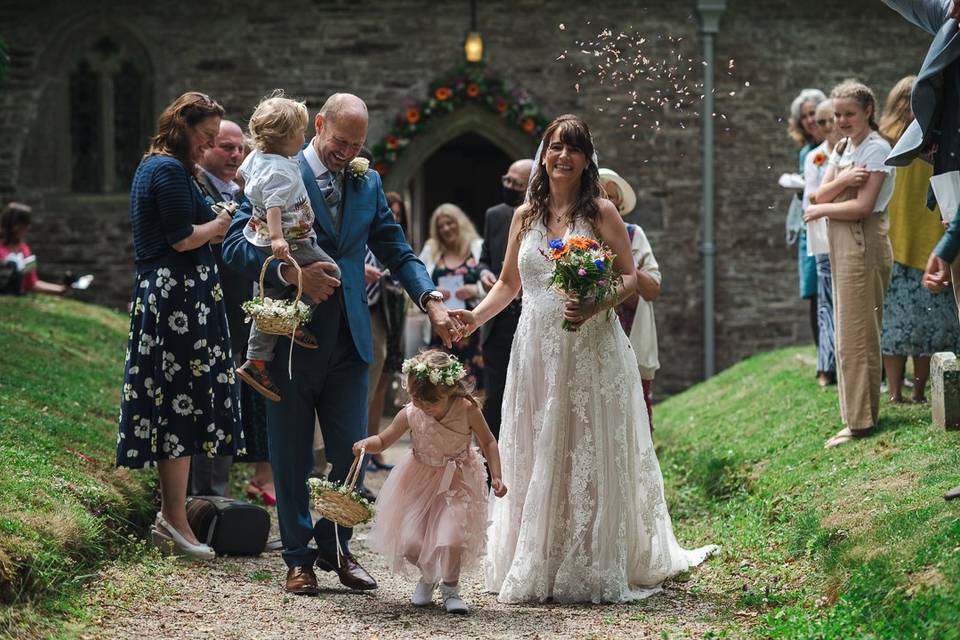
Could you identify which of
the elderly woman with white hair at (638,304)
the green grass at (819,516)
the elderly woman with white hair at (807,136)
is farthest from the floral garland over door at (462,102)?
the elderly woman with white hair at (638,304)

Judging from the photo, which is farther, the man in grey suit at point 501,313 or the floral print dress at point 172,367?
the man in grey suit at point 501,313

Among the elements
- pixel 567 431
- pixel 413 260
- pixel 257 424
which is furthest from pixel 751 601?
pixel 257 424

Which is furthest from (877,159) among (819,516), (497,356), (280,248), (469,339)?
(469,339)

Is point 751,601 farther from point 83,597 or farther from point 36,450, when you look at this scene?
point 36,450

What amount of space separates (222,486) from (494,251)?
2.38 meters

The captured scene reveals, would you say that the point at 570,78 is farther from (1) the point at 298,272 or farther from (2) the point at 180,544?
(1) the point at 298,272

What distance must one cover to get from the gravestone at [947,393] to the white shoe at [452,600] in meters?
3.29

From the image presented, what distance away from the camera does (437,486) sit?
581 centimetres

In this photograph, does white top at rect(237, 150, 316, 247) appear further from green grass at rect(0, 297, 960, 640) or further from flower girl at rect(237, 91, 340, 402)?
green grass at rect(0, 297, 960, 640)

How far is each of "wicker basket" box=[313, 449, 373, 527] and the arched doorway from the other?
19.1m

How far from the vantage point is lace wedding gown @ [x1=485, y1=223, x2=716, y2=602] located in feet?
19.7

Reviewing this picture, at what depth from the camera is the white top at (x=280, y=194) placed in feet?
18.6

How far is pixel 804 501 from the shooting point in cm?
699

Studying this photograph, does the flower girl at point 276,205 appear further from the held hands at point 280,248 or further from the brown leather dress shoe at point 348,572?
the brown leather dress shoe at point 348,572
